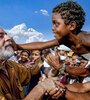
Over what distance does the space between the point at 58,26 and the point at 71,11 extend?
0.25m

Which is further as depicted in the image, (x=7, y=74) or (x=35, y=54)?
(x=35, y=54)

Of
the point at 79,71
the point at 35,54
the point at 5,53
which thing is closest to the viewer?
the point at 5,53

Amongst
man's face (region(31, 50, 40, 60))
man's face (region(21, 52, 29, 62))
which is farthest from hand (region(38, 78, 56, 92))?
man's face (region(21, 52, 29, 62))

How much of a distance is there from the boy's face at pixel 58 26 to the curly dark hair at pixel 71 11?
6cm

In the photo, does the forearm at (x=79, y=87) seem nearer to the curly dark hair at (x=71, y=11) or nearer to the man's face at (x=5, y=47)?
the man's face at (x=5, y=47)

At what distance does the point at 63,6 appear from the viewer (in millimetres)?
4535

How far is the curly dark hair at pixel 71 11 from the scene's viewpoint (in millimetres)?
4522

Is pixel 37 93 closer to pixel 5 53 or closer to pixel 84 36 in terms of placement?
pixel 5 53

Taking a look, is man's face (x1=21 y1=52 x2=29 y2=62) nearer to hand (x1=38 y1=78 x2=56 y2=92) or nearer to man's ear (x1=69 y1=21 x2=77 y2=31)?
man's ear (x1=69 y1=21 x2=77 y2=31)

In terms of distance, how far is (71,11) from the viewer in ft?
14.9

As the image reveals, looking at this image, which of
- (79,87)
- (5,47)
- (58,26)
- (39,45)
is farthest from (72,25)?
(5,47)

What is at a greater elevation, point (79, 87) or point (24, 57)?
point (79, 87)

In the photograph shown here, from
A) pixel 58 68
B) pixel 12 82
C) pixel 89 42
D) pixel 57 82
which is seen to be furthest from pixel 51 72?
pixel 57 82

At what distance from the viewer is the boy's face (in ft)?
15.0
